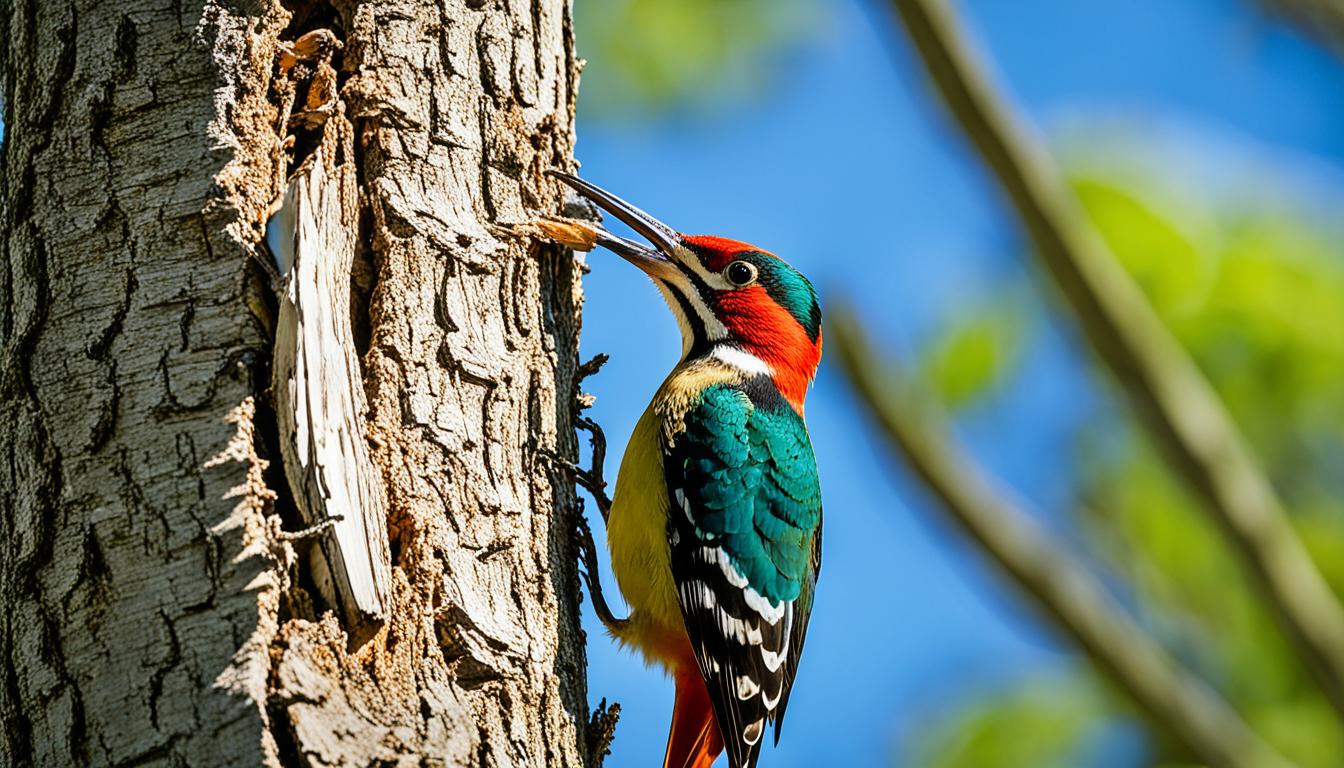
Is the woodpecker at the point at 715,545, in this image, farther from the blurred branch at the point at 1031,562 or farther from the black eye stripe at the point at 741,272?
the blurred branch at the point at 1031,562

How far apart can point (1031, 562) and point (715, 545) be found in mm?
2155

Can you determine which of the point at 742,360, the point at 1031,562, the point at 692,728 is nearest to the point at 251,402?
the point at 1031,562

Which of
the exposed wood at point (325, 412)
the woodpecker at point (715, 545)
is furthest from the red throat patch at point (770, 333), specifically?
the exposed wood at point (325, 412)

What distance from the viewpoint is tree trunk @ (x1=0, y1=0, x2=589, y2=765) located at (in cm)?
249

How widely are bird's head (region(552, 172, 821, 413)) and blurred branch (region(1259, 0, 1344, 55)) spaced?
263 cm

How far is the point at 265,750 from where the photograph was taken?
2.34 meters

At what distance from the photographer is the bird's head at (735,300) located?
454cm

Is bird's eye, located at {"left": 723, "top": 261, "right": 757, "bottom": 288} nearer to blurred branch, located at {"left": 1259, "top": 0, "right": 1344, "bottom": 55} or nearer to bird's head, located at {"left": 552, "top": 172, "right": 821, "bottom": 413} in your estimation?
bird's head, located at {"left": 552, "top": 172, "right": 821, "bottom": 413}

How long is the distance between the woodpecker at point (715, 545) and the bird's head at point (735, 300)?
0.10 m

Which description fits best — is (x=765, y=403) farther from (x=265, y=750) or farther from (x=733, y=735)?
(x=265, y=750)

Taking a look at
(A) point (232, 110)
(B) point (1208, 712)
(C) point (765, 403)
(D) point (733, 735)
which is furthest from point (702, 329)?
(B) point (1208, 712)

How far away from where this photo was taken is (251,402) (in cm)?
265

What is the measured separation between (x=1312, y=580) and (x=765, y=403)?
2.54 m

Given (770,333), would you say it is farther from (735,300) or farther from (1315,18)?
(1315,18)
